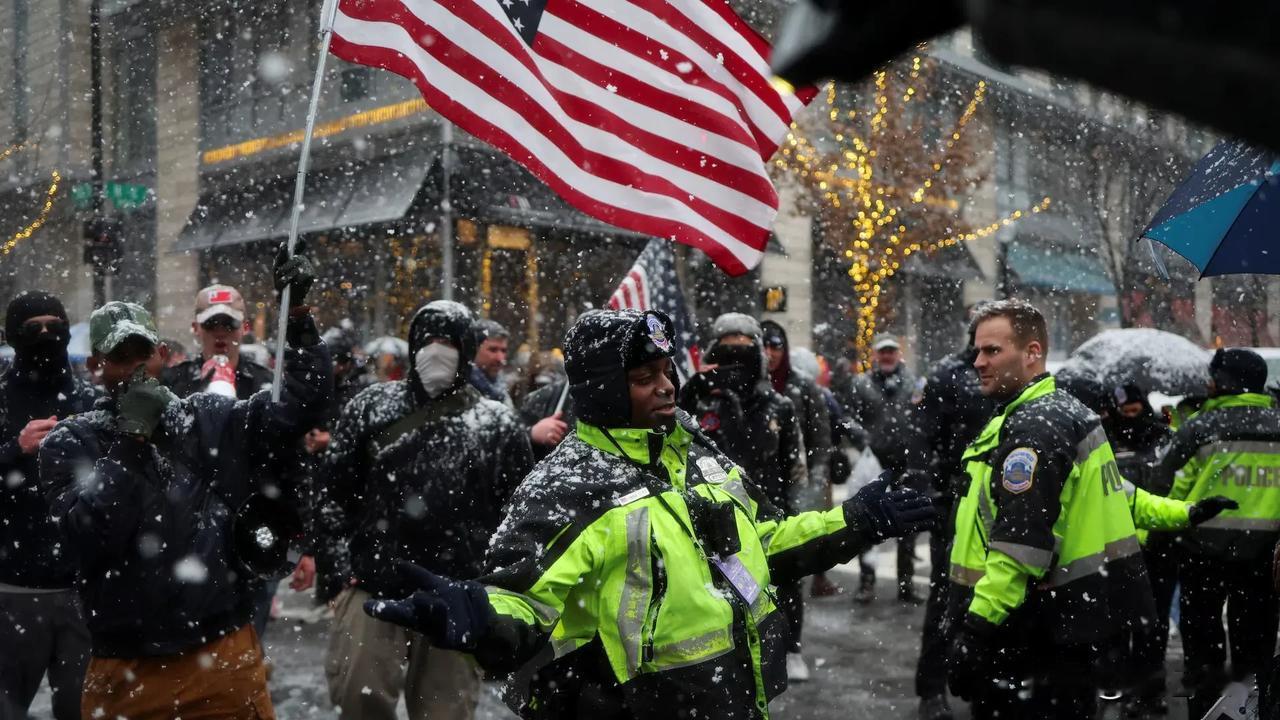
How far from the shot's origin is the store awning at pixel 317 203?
16047 millimetres

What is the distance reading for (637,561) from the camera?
2.74m

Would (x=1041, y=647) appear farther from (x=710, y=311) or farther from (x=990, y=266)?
(x=990, y=266)

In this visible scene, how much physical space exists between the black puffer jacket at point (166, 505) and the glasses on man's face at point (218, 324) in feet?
6.18

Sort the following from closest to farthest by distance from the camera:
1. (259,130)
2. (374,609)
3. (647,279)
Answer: (374,609)
(647,279)
(259,130)

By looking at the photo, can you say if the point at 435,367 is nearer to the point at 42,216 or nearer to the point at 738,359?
the point at 738,359

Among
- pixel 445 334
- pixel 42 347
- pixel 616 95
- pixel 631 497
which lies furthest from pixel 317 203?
pixel 631 497

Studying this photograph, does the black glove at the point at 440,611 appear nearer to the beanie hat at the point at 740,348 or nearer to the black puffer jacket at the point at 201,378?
the black puffer jacket at the point at 201,378

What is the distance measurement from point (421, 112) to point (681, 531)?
1458 centimetres

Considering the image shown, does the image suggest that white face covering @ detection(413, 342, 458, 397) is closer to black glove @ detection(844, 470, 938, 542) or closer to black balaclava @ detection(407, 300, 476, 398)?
black balaclava @ detection(407, 300, 476, 398)

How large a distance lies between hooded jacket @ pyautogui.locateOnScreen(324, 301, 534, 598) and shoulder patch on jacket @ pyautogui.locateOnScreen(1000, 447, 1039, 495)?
6.35 ft

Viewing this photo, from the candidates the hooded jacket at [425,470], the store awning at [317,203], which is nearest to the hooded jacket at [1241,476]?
the hooded jacket at [425,470]

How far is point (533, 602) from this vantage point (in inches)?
101

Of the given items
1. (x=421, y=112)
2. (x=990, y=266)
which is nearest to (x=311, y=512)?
(x=421, y=112)

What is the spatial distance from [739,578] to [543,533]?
0.53 metres
